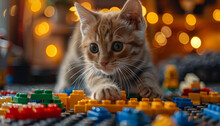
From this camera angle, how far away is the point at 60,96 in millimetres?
936

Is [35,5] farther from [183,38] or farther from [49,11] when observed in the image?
[183,38]

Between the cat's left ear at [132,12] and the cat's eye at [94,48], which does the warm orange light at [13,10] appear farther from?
the cat's left ear at [132,12]

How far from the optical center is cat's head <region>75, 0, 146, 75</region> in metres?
1.16

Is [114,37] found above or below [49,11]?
below

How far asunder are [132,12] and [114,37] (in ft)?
0.54

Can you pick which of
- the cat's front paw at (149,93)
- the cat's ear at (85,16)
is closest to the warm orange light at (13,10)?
the cat's ear at (85,16)

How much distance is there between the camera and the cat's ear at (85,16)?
1.25 metres

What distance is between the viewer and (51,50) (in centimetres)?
455

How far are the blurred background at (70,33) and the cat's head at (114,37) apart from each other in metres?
1.31

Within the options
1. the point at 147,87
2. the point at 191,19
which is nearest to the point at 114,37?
the point at 147,87

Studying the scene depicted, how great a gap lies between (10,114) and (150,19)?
3260mm

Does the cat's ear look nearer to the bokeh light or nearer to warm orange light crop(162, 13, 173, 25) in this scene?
warm orange light crop(162, 13, 173, 25)

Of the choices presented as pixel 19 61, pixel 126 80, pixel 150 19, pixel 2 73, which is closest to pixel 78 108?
pixel 126 80

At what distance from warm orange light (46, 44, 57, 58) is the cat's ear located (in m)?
3.32
